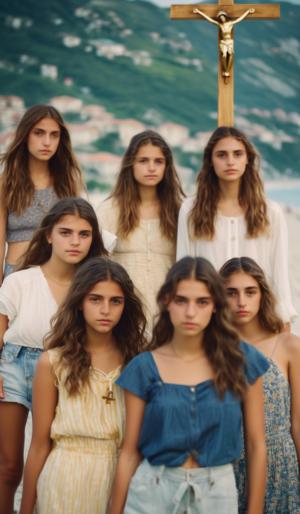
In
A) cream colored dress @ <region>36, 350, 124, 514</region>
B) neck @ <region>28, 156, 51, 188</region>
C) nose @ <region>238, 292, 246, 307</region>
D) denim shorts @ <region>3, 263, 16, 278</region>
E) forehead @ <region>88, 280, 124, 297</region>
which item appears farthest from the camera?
neck @ <region>28, 156, 51, 188</region>

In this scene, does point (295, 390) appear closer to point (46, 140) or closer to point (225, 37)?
point (46, 140)

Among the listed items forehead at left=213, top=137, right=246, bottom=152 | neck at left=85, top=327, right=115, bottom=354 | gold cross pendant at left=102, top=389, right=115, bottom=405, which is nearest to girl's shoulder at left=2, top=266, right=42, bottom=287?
neck at left=85, top=327, right=115, bottom=354

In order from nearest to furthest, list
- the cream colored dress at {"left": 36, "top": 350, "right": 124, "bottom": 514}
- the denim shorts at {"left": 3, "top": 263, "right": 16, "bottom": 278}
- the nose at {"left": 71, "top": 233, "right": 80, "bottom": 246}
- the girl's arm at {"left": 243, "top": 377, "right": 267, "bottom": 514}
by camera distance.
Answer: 1. the girl's arm at {"left": 243, "top": 377, "right": 267, "bottom": 514}
2. the cream colored dress at {"left": 36, "top": 350, "right": 124, "bottom": 514}
3. the nose at {"left": 71, "top": 233, "right": 80, "bottom": 246}
4. the denim shorts at {"left": 3, "top": 263, "right": 16, "bottom": 278}

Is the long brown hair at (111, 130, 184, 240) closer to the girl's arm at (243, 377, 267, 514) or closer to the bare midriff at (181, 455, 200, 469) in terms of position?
the girl's arm at (243, 377, 267, 514)

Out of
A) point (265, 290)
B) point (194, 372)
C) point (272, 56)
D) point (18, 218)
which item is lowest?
point (194, 372)

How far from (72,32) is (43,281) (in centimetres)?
1931

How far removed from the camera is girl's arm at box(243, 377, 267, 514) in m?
3.16

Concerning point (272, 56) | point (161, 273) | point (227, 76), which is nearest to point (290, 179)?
point (272, 56)

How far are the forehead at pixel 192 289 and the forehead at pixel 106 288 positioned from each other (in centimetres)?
35

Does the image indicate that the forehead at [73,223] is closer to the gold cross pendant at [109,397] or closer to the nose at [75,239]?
the nose at [75,239]

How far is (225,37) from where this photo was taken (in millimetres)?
5609

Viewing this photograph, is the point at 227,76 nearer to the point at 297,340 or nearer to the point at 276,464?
the point at 297,340

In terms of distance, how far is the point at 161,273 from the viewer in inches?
171

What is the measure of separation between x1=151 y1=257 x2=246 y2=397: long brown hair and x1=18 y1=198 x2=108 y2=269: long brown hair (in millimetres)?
740
